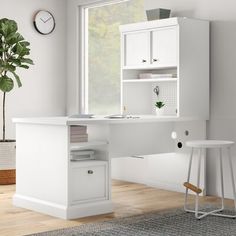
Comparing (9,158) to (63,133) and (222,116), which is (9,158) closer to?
(63,133)

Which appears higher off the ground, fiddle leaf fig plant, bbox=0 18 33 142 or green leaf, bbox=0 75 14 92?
fiddle leaf fig plant, bbox=0 18 33 142

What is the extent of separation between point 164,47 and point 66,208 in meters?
1.75

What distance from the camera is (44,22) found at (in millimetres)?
6445

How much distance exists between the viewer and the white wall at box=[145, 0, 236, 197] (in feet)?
16.0

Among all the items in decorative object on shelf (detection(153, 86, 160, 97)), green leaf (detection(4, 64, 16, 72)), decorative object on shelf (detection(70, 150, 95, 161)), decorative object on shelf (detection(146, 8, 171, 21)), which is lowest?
decorative object on shelf (detection(70, 150, 95, 161))

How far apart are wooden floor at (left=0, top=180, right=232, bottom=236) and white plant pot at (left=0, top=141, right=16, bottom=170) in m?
0.25

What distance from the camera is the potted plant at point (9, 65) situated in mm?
5617

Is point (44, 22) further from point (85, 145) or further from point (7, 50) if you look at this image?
point (85, 145)

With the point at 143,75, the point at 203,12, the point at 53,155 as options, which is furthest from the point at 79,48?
the point at 53,155

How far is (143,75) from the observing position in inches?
209

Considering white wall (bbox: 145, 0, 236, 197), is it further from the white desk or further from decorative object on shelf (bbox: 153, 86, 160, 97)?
decorative object on shelf (bbox: 153, 86, 160, 97)

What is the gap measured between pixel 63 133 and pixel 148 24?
150cm

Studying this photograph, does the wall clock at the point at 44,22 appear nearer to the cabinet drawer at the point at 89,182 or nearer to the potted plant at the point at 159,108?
the potted plant at the point at 159,108

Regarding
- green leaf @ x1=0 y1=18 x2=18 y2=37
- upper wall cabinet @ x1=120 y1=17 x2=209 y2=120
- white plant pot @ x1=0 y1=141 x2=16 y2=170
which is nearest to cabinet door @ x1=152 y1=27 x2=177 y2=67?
upper wall cabinet @ x1=120 y1=17 x2=209 y2=120
